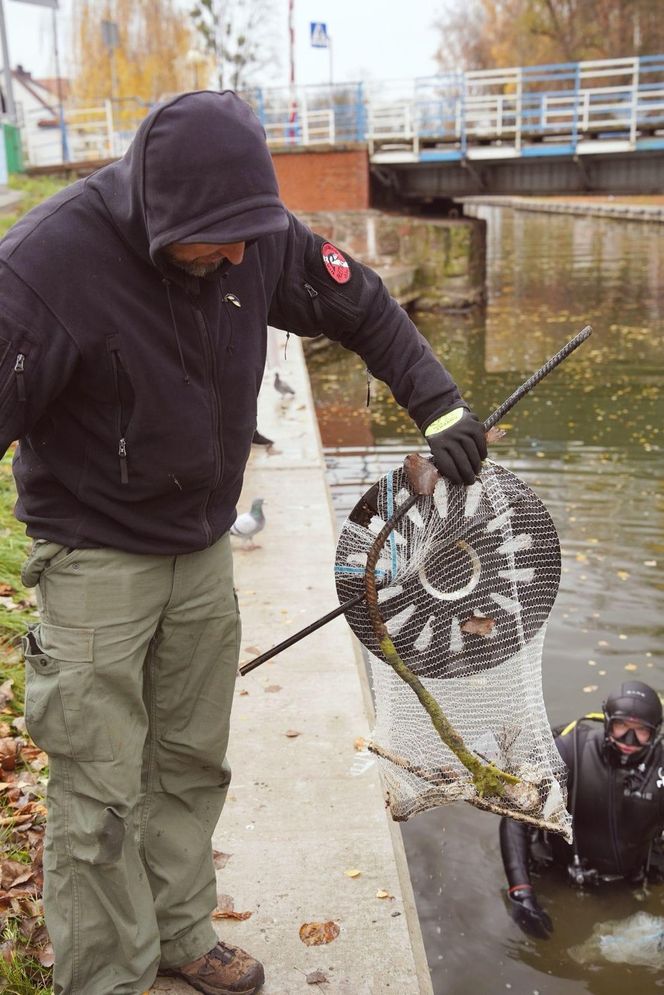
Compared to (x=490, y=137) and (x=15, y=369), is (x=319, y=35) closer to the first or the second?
(x=490, y=137)

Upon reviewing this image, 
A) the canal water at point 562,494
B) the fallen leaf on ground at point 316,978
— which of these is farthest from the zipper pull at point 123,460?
the canal water at point 562,494

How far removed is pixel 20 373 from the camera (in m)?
2.20

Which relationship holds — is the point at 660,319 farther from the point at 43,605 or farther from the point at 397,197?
the point at 43,605

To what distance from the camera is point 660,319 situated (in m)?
21.8

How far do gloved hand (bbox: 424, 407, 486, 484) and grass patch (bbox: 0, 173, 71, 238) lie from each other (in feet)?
46.4

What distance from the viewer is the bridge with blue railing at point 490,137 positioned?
77.8 ft

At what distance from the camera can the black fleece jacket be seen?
2203 mm

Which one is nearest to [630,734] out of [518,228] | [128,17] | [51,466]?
[51,466]

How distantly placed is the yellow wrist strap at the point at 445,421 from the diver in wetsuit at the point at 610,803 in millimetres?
2744

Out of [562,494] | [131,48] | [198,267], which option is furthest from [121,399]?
[131,48]

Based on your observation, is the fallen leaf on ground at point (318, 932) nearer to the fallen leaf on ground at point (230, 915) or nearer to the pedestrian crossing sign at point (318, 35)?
the fallen leaf on ground at point (230, 915)

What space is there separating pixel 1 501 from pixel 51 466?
4523mm

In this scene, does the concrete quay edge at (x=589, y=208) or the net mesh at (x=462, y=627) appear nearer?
the net mesh at (x=462, y=627)

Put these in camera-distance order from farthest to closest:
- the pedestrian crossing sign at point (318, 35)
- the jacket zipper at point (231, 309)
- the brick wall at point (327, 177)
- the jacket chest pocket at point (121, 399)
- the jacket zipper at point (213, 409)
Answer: the pedestrian crossing sign at point (318, 35) < the brick wall at point (327, 177) < the jacket zipper at point (231, 309) < the jacket zipper at point (213, 409) < the jacket chest pocket at point (121, 399)
